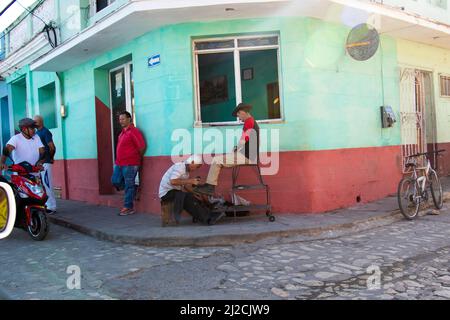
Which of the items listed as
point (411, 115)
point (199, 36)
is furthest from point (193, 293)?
point (411, 115)

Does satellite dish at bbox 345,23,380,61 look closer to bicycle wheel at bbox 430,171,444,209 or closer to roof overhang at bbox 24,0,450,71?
roof overhang at bbox 24,0,450,71

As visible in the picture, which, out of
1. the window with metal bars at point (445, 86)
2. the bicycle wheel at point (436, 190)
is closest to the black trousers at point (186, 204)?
the bicycle wheel at point (436, 190)

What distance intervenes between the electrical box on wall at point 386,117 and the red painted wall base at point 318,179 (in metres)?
0.50

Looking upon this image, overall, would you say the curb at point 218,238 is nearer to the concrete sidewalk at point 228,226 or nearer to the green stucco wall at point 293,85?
the concrete sidewalk at point 228,226

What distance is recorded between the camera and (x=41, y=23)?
11.9 m

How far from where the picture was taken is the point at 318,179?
24.1 ft

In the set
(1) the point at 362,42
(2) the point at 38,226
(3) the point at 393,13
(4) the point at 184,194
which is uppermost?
(3) the point at 393,13

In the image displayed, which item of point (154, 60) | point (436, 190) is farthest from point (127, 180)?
point (436, 190)

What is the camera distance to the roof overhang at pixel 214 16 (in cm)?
670

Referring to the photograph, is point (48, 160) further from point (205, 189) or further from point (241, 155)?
point (241, 155)

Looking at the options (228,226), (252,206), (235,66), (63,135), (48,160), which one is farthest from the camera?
(63,135)

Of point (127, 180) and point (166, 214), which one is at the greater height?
point (127, 180)

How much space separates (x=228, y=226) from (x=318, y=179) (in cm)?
189

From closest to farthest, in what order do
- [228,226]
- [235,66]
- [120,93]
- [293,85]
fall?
[228,226] → [293,85] → [235,66] → [120,93]
